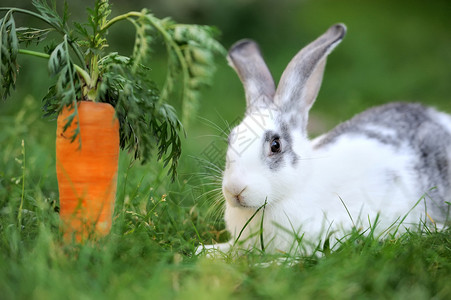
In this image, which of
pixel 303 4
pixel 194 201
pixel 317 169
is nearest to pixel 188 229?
pixel 194 201

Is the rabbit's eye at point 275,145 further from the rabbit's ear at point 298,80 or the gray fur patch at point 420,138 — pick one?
the gray fur patch at point 420,138

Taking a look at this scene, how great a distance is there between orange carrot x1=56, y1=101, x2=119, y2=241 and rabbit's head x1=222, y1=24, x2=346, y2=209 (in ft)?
1.96

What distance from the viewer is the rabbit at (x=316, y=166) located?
9.23 feet

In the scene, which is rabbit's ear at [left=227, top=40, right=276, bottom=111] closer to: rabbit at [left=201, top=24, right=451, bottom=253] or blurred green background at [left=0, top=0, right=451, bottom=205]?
rabbit at [left=201, top=24, right=451, bottom=253]

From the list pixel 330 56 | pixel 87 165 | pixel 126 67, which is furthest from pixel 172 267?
pixel 330 56

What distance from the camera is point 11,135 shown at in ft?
12.4

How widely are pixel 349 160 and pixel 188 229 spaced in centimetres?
99

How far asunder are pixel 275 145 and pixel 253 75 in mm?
560

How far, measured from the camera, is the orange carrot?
248cm

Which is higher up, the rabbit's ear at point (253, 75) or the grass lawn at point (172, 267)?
the rabbit's ear at point (253, 75)

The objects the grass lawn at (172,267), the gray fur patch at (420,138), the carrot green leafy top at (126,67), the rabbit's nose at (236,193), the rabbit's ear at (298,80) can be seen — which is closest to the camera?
the grass lawn at (172,267)

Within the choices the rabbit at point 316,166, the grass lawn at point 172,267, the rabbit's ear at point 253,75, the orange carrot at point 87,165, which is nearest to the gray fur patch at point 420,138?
the rabbit at point 316,166

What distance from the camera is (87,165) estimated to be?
252 centimetres

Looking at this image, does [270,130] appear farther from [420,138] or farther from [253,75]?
[420,138]
